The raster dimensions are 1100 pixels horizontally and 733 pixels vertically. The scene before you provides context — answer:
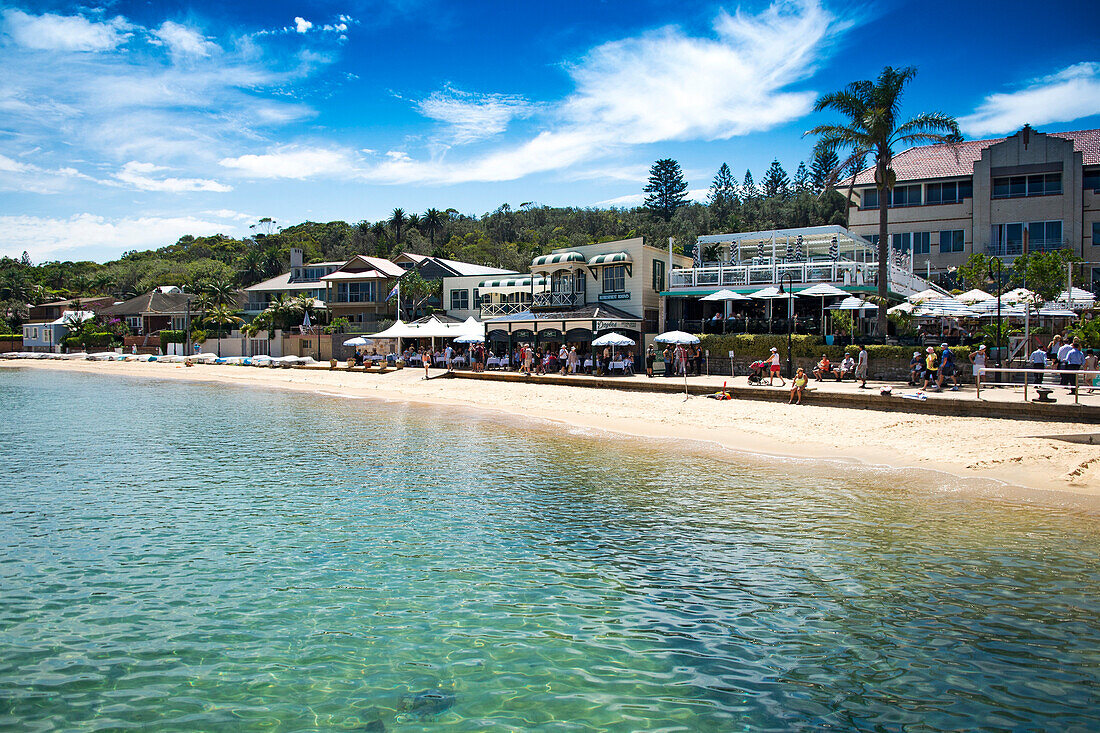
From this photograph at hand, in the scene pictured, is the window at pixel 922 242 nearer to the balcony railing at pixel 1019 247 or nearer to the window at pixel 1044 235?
the balcony railing at pixel 1019 247

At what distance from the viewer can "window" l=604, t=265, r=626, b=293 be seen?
3562 centimetres

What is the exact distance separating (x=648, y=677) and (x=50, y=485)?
1411cm

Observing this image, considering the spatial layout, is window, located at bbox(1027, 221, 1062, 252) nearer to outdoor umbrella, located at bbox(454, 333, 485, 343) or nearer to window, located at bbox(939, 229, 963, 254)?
window, located at bbox(939, 229, 963, 254)

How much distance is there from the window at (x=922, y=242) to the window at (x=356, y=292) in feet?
140

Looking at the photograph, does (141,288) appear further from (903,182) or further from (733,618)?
(733,618)

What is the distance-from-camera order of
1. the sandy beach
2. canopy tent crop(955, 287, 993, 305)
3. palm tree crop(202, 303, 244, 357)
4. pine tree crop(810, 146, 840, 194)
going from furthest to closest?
pine tree crop(810, 146, 840, 194) → palm tree crop(202, 303, 244, 357) → canopy tent crop(955, 287, 993, 305) → the sandy beach

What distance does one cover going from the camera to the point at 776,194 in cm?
10962

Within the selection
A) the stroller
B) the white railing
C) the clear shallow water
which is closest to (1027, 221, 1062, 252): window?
the white railing

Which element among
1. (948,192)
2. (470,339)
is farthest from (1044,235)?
(470,339)

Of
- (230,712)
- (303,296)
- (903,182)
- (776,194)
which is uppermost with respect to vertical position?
(776,194)

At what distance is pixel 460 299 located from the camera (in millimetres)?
49688

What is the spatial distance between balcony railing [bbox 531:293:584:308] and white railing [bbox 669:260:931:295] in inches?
210

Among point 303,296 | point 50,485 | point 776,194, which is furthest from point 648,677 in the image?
point 776,194

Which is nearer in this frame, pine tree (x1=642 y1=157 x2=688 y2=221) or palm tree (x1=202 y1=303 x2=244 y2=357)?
palm tree (x1=202 y1=303 x2=244 y2=357)
